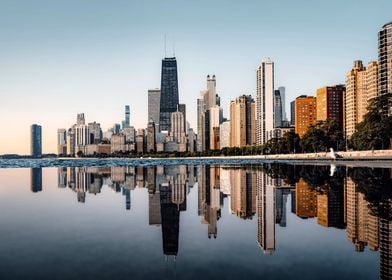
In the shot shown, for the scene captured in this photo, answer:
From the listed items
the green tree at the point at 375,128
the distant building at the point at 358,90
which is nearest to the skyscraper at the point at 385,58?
the distant building at the point at 358,90

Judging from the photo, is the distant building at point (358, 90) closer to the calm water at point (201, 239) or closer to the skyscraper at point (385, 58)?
the skyscraper at point (385, 58)

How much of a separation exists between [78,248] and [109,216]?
597cm

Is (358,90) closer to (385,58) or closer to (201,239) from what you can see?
(385,58)

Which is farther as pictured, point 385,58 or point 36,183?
point 385,58

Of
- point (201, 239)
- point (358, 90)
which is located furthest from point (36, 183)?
point (358, 90)

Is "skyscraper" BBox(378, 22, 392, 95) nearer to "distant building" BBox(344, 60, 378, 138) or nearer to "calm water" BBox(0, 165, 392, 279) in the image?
"distant building" BBox(344, 60, 378, 138)

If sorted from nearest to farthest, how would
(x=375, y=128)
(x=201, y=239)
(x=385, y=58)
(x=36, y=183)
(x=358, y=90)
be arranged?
(x=201, y=239) → (x=36, y=183) → (x=375, y=128) → (x=385, y=58) → (x=358, y=90)

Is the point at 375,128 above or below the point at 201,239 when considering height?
above

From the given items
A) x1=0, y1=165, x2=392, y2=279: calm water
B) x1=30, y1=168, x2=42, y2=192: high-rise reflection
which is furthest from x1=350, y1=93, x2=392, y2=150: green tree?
x1=0, y1=165, x2=392, y2=279: calm water

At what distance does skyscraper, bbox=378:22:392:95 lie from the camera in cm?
13988

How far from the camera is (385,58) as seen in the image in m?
143

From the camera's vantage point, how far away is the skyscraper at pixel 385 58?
139875 mm

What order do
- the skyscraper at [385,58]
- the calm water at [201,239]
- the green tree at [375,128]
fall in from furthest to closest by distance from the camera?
the skyscraper at [385,58] → the green tree at [375,128] → the calm water at [201,239]

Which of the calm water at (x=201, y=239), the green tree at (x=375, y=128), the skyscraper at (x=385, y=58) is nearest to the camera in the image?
the calm water at (x=201, y=239)
